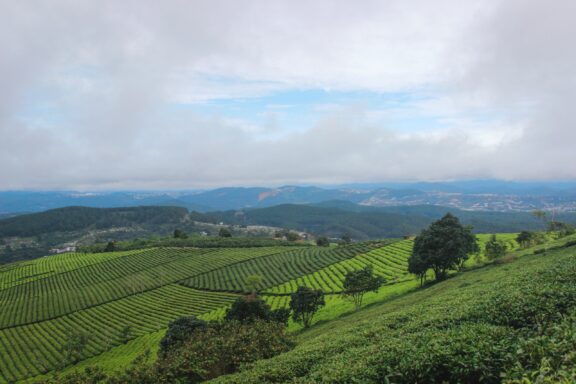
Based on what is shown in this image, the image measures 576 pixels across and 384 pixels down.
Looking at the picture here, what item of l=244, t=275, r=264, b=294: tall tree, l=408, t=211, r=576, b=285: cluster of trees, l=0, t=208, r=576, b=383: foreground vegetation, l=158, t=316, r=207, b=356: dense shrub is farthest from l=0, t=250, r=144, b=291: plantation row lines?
l=408, t=211, r=576, b=285: cluster of trees

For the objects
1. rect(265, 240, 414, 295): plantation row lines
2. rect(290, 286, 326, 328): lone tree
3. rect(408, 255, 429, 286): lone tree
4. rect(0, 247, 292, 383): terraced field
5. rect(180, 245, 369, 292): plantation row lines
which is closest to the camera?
rect(408, 255, 429, 286): lone tree

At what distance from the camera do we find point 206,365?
70.5 feet

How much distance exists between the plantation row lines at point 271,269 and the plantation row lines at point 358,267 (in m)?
5.14

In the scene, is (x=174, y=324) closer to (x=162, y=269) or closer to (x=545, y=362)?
(x=545, y=362)

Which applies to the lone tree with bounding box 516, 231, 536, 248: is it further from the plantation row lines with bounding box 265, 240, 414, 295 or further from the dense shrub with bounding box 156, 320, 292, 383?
the dense shrub with bounding box 156, 320, 292, 383

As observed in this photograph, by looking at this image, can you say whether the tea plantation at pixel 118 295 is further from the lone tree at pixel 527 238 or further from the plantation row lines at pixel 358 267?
the lone tree at pixel 527 238

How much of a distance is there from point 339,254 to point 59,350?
78568 millimetres

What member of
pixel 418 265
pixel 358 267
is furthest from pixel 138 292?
pixel 418 265

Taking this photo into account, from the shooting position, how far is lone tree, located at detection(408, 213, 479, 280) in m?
49.5

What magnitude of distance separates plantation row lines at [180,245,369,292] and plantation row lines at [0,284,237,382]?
516 cm

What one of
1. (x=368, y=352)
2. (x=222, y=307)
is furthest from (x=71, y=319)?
(x=368, y=352)

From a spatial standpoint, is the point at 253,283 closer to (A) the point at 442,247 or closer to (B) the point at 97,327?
(B) the point at 97,327

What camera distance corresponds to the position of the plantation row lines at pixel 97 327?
65812mm

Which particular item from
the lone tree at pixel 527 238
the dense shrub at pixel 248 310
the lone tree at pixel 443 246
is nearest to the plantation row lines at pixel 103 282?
the dense shrub at pixel 248 310
